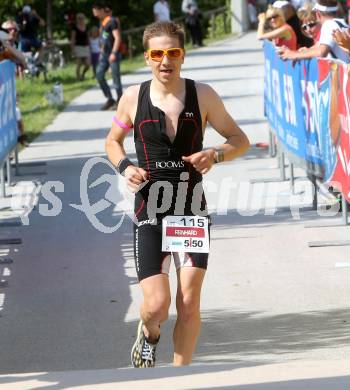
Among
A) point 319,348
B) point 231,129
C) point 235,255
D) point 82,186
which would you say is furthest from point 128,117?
point 82,186

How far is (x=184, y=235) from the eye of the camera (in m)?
6.98

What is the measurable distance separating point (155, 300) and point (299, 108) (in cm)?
675

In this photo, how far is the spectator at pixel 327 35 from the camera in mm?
12406

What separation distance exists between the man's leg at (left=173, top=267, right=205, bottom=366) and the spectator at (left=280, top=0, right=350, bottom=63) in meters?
5.70

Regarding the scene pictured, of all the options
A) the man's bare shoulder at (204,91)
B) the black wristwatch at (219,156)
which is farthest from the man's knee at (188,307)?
the man's bare shoulder at (204,91)

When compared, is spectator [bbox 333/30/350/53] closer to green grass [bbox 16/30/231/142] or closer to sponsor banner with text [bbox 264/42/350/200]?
sponsor banner with text [bbox 264/42/350/200]

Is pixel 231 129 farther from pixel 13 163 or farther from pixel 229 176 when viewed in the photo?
pixel 13 163

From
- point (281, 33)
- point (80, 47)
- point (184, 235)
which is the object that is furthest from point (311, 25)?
point (80, 47)

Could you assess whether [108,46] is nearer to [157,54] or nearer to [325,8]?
→ [325,8]

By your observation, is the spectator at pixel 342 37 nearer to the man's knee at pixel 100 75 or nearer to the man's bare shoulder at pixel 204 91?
the man's bare shoulder at pixel 204 91

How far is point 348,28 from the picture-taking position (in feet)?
39.1

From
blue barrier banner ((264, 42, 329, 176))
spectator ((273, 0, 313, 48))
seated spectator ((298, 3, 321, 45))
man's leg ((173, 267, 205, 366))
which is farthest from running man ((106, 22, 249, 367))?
spectator ((273, 0, 313, 48))

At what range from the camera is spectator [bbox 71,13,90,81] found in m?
35.6

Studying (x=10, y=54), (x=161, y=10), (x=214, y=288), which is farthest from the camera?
(x=161, y=10)
